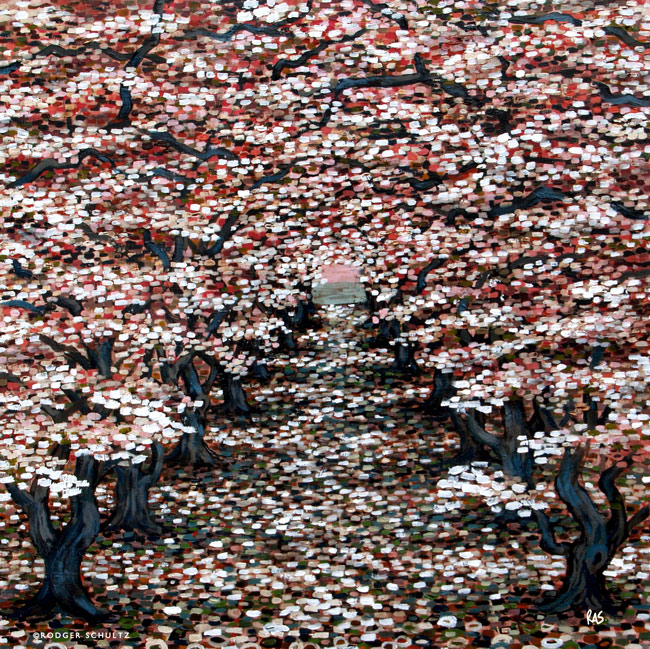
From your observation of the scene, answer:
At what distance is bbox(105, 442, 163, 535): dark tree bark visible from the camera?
5.11m

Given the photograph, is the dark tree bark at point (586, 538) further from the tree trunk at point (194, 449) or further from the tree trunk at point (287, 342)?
the tree trunk at point (287, 342)

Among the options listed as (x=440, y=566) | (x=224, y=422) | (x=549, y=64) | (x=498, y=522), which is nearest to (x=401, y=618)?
(x=440, y=566)

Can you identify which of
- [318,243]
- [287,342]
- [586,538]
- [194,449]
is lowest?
[586,538]

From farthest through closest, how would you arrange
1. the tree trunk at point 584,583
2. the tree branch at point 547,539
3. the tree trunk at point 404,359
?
1. the tree trunk at point 404,359
2. the tree branch at point 547,539
3. the tree trunk at point 584,583

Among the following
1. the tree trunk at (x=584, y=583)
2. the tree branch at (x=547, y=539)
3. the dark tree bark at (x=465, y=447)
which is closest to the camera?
the tree trunk at (x=584, y=583)

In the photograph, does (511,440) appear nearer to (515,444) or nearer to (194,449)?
(515,444)

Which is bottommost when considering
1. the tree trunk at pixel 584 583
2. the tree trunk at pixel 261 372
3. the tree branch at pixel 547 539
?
the tree trunk at pixel 584 583

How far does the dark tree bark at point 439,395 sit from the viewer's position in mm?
5453

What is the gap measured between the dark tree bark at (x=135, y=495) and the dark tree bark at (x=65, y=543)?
0.18 metres

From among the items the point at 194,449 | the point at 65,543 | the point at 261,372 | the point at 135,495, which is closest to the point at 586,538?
the point at 261,372

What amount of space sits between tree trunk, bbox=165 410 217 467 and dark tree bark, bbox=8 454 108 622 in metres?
0.65

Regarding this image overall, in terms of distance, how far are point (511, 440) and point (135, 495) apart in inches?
129

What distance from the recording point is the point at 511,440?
5.27 m

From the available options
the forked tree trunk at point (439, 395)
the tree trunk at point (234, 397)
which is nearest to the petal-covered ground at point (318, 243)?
the forked tree trunk at point (439, 395)
